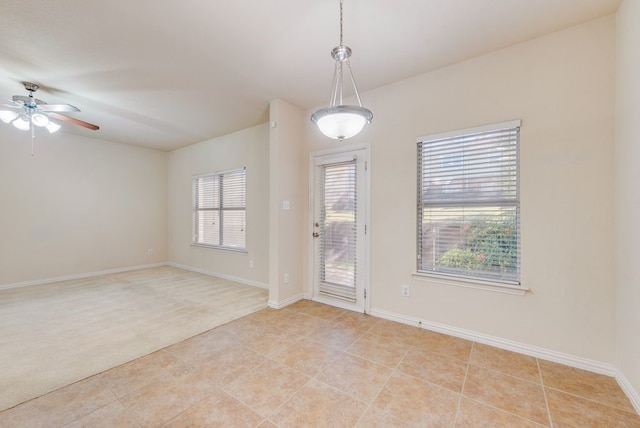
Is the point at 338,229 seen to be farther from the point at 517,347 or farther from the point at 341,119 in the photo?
the point at 517,347

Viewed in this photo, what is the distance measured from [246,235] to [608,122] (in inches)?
186

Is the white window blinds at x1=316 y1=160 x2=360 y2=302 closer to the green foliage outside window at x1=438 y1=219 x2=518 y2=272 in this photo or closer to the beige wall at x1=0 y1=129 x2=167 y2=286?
the green foliage outside window at x1=438 y1=219 x2=518 y2=272

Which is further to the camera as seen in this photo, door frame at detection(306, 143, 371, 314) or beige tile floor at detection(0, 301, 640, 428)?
door frame at detection(306, 143, 371, 314)

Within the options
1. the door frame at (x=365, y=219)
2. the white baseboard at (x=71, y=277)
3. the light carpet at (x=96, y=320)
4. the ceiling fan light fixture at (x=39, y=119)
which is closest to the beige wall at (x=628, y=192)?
the door frame at (x=365, y=219)

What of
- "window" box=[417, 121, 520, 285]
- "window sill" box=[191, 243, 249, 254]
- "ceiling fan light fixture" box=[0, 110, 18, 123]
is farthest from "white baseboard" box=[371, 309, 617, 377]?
"ceiling fan light fixture" box=[0, 110, 18, 123]

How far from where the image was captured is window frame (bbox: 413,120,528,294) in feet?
7.91

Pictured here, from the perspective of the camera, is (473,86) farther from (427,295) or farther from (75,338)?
(75,338)

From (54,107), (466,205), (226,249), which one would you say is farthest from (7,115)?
(466,205)

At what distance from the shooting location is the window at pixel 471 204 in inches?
96.7

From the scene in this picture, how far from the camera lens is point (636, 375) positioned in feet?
5.79

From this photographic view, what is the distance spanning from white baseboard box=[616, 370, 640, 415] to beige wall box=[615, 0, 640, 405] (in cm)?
3

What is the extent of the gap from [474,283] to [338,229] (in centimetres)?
171

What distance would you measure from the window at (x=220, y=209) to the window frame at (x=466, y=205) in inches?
126

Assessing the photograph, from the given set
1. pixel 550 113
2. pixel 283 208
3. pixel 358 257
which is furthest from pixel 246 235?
pixel 550 113
